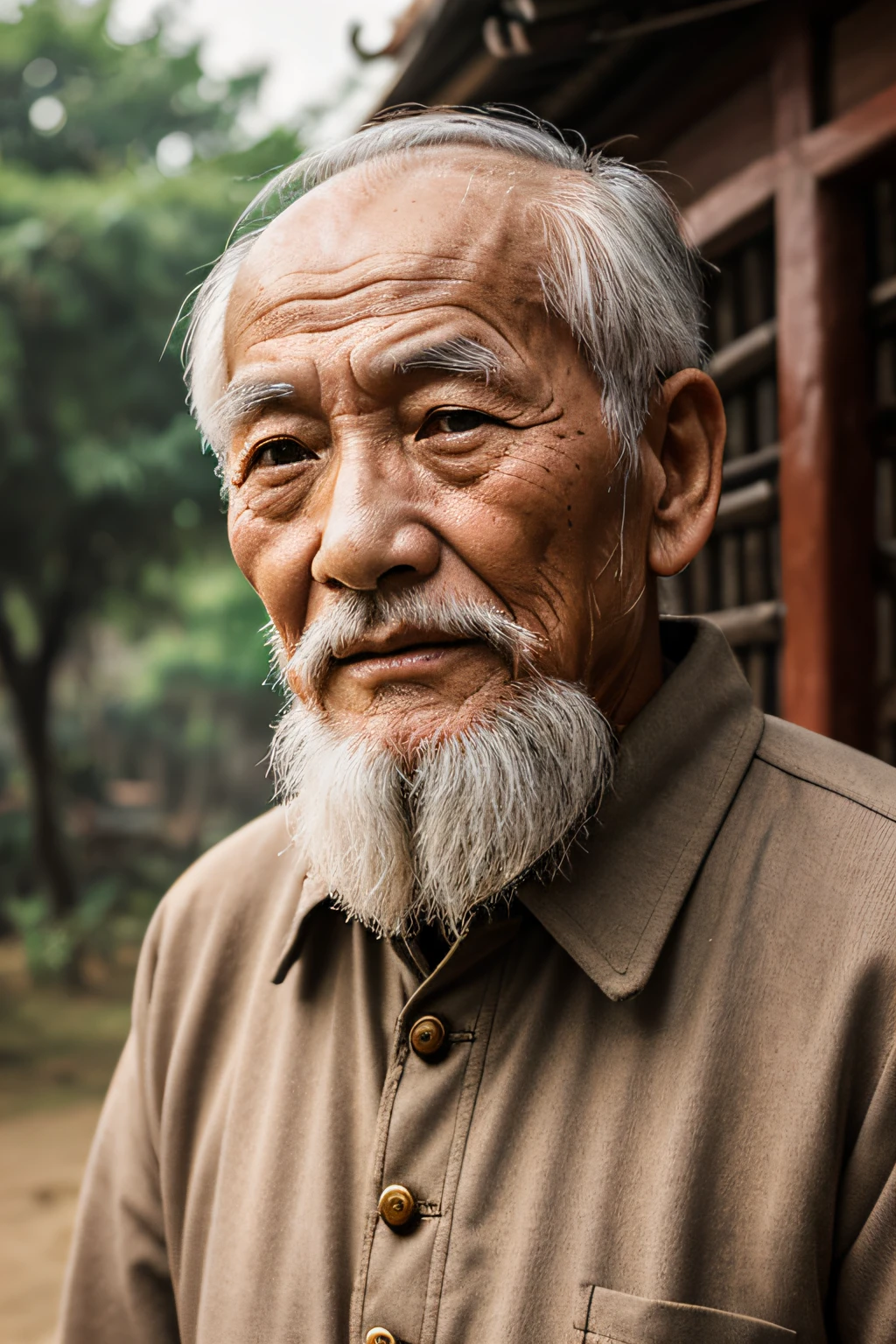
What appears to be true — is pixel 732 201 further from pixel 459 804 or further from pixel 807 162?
pixel 459 804

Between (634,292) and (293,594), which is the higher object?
(634,292)

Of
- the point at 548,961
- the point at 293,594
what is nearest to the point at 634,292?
the point at 293,594

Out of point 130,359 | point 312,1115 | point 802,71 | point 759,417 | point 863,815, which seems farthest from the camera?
point 130,359

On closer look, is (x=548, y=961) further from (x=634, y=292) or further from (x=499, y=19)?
(x=499, y=19)

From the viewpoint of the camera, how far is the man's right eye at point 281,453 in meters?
1.54

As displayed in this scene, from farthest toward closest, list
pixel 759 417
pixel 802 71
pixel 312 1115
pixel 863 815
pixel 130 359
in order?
pixel 130 359 → pixel 759 417 → pixel 802 71 → pixel 312 1115 → pixel 863 815

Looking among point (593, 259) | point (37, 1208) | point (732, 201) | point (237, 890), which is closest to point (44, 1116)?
point (37, 1208)

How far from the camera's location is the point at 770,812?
1.43m

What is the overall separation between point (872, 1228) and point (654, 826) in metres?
0.52

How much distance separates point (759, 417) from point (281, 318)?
2.28m

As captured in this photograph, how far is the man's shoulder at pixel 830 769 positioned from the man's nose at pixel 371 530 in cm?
55

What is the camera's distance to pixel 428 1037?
1.38m

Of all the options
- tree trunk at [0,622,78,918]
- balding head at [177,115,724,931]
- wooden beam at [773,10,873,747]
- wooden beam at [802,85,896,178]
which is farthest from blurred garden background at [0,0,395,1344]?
wooden beam at [802,85,896,178]

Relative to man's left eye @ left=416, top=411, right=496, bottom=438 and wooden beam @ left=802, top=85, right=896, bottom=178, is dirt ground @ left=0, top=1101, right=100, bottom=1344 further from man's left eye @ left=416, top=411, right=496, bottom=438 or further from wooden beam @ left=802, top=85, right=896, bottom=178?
wooden beam @ left=802, top=85, right=896, bottom=178
